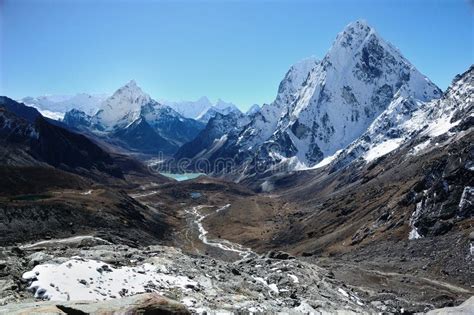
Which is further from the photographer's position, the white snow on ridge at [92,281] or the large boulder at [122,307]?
the white snow on ridge at [92,281]

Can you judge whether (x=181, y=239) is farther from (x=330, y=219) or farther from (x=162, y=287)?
(x=162, y=287)

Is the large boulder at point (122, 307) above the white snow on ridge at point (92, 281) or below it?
above

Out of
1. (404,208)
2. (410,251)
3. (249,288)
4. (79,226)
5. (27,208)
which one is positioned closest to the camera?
(249,288)

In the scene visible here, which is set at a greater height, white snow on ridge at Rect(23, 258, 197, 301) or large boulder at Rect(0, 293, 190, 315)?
large boulder at Rect(0, 293, 190, 315)

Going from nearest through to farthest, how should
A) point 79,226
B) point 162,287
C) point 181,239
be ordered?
point 162,287 → point 79,226 → point 181,239

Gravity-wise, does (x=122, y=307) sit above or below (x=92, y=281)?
above

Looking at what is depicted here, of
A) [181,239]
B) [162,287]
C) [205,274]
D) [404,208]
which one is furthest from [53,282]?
[181,239]

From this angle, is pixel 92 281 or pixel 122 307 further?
pixel 92 281

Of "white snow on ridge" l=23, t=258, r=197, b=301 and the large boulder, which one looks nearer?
the large boulder

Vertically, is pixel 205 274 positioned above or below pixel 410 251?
below

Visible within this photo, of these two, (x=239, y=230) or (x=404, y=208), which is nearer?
(x=404, y=208)

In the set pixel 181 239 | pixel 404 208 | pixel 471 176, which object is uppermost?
pixel 471 176
